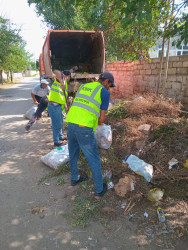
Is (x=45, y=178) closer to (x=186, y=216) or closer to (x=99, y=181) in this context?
(x=99, y=181)

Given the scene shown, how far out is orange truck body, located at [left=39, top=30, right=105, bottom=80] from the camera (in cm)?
648

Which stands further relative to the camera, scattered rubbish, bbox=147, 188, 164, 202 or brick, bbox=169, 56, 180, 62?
brick, bbox=169, 56, 180, 62

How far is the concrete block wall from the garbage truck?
5.12ft

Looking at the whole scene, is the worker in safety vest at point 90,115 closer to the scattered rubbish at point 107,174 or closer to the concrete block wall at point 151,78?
the scattered rubbish at point 107,174

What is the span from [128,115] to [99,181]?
2.38 m

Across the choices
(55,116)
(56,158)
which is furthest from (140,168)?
(55,116)

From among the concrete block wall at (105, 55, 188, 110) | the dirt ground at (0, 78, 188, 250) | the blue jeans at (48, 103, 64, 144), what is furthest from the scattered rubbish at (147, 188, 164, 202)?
the concrete block wall at (105, 55, 188, 110)

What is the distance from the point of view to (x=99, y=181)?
2502 mm

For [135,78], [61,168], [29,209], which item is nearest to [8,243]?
[29,209]

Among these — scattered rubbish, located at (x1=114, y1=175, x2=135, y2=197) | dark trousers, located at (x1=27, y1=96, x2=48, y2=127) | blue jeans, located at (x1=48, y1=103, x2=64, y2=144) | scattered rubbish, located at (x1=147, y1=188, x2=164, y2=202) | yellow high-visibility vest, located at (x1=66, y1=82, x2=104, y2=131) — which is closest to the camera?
yellow high-visibility vest, located at (x1=66, y1=82, x2=104, y2=131)

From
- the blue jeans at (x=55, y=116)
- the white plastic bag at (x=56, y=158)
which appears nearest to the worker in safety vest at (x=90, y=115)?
the white plastic bag at (x=56, y=158)

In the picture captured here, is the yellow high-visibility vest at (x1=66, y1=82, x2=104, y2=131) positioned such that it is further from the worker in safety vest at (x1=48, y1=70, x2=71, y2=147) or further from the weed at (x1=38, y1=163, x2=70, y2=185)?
the worker in safety vest at (x1=48, y1=70, x2=71, y2=147)

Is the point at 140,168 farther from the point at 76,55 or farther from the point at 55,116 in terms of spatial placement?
the point at 76,55

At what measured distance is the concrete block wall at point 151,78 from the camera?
16.2ft
